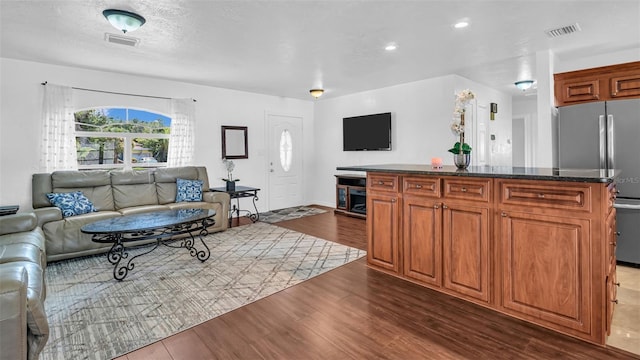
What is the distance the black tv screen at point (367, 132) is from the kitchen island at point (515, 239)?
3051mm

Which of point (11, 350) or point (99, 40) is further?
point (99, 40)

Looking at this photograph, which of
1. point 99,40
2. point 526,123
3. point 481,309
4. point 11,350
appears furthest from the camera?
point 526,123

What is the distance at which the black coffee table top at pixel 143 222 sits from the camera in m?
3.21

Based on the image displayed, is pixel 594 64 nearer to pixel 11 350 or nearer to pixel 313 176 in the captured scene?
pixel 313 176

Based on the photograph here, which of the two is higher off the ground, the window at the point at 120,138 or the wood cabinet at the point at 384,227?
the window at the point at 120,138

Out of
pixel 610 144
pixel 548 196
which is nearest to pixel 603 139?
pixel 610 144

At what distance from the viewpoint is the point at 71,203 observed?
411cm

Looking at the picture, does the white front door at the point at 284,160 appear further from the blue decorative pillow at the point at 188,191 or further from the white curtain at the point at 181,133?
the blue decorative pillow at the point at 188,191

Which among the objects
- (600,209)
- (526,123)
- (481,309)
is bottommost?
(481,309)

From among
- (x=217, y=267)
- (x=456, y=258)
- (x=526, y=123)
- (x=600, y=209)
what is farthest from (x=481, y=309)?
(x=526, y=123)

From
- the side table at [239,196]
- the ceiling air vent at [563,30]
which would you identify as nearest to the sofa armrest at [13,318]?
the side table at [239,196]

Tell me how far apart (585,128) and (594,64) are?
1.14 meters

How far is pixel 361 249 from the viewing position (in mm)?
4168

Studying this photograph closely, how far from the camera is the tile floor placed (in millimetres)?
2084
